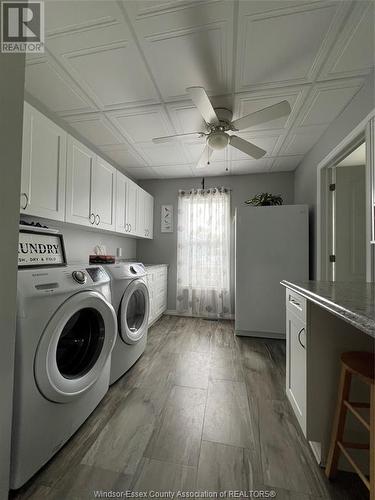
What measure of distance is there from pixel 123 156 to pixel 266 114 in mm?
2037

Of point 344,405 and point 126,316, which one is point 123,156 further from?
point 344,405

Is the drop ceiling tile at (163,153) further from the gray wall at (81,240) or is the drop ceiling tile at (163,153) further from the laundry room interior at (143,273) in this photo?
the gray wall at (81,240)

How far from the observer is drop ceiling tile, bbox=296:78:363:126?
1.70m

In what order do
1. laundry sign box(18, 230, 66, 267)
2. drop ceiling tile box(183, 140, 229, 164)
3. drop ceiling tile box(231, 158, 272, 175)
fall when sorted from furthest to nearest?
drop ceiling tile box(231, 158, 272, 175) → drop ceiling tile box(183, 140, 229, 164) → laundry sign box(18, 230, 66, 267)

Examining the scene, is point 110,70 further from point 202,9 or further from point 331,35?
point 331,35

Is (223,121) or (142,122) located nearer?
(223,121)

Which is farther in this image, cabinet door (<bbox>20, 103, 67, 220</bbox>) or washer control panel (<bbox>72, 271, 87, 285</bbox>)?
cabinet door (<bbox>20, 103, 67, 220</bbox>)

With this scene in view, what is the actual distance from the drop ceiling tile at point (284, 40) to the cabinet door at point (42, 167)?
1445mm

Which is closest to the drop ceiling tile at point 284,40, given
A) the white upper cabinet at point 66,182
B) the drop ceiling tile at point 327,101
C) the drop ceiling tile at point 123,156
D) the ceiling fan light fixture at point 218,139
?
the drop ceiling tile at point 327,101

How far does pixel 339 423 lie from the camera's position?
40.7 inches

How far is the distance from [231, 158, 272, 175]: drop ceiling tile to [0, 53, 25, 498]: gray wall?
2.81 m

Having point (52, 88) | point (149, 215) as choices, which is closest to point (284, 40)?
point (52, 88)

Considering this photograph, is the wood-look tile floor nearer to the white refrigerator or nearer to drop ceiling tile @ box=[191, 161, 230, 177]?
the white refrigerator

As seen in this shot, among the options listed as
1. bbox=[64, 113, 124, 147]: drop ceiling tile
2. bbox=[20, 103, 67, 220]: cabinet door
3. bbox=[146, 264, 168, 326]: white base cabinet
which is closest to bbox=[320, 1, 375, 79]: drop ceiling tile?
bbox=[64, 113, 124, 147]: drop ceiling tile
